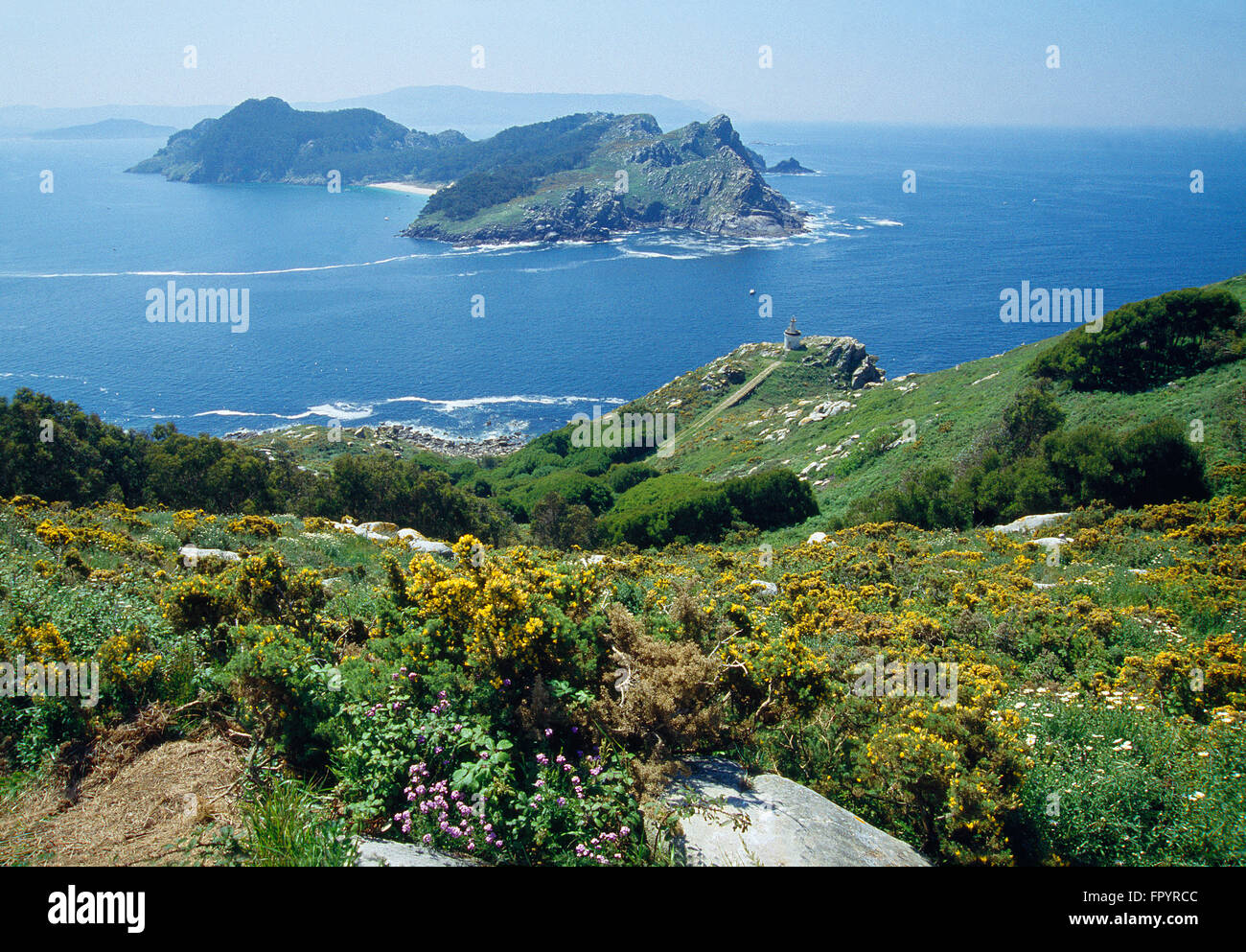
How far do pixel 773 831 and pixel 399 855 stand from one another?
2942 mm

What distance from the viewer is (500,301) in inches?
5300

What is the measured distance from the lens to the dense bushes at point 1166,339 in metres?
36.3

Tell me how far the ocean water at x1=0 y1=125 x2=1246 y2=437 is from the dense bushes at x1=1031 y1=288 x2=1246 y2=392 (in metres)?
56.4

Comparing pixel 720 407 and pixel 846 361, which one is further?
pixel 846 361

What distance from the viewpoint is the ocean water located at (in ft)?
313

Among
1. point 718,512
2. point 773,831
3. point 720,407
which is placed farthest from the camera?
point 720,407

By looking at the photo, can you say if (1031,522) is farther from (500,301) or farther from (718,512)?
(500,301)

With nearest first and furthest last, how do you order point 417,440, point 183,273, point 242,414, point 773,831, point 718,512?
point 773,831, point 718,512, point 417,440, point 242,414, point 183,273

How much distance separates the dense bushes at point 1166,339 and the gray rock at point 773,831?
4039 centimetres

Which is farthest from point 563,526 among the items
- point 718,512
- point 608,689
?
point 608,689

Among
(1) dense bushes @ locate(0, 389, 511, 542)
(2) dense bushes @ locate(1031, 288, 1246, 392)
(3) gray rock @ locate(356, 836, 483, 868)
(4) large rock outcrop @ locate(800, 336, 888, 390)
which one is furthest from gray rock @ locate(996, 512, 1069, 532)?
(4) large rock outcrop @ locate(800, 336, 888, 390)

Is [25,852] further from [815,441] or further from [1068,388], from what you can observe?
[815,441]

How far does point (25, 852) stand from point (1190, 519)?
2698 centimetres
